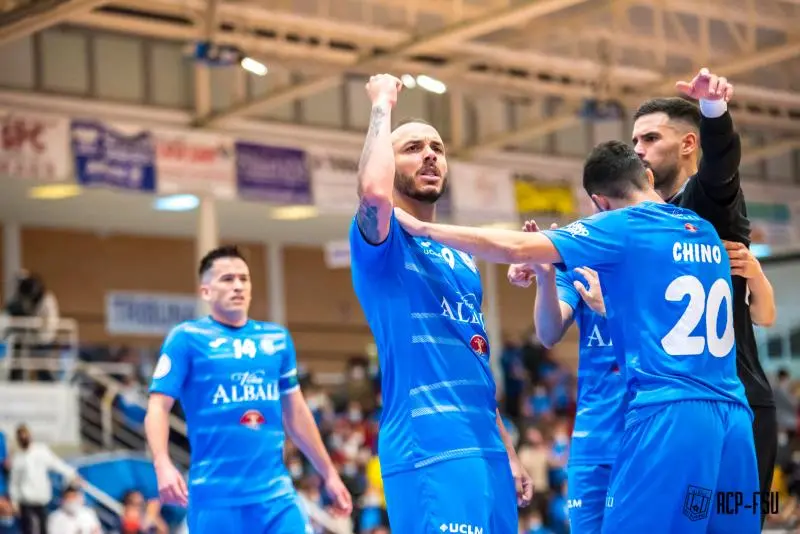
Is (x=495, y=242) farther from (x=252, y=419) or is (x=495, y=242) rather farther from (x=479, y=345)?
(x=252, y=419)

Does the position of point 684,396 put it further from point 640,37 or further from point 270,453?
point 640,37

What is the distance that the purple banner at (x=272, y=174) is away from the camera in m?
24.6

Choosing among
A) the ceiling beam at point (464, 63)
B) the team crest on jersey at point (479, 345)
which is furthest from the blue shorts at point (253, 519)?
the ceiling beam at point (464, 63)

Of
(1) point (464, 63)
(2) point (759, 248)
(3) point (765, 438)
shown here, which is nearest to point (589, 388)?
(3) point (765, 438)

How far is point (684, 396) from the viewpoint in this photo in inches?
208

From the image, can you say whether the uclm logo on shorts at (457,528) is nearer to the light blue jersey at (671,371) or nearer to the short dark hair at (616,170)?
the light blue jersey at (671,371)

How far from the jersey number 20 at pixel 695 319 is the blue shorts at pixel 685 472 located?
215 mm

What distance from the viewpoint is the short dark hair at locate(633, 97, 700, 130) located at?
6.18 meters

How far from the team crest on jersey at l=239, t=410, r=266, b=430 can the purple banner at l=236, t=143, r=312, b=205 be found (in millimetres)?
16218

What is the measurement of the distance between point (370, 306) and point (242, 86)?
2143 cm

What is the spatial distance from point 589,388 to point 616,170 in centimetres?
129

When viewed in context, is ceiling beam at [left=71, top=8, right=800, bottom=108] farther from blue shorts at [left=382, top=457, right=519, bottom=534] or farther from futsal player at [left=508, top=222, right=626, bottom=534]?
blue shorts at [left=382, top=457, right=519, bottom=534]

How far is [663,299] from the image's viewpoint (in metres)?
5.38

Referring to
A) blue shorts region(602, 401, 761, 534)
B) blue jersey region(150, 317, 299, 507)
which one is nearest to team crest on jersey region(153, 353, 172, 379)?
blue jersey region(150, 317, 299, 507)
